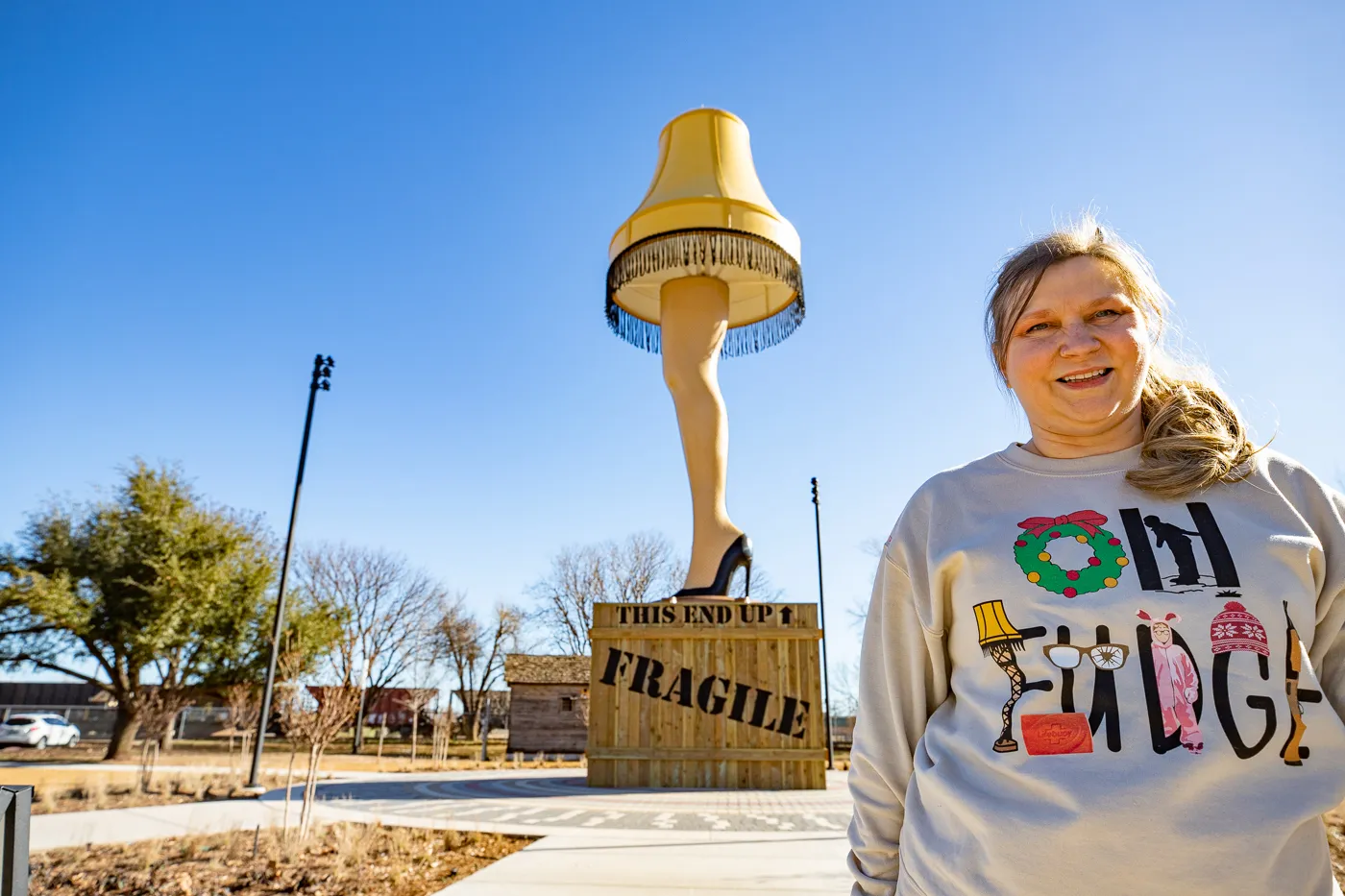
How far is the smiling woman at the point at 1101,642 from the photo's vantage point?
3.03ft

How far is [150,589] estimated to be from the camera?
62.8ft

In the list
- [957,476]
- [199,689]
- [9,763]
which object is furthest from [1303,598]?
[199,689]

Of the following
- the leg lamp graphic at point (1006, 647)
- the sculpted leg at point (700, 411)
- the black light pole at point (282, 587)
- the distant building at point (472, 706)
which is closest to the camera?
the leg lamp graphic at point (1006, 647)

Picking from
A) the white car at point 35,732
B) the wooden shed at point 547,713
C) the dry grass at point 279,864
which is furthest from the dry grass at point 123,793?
the white car at point 35,732

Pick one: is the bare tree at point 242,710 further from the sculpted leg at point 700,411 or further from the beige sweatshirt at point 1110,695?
the beige sweatshirt at point 1110,695

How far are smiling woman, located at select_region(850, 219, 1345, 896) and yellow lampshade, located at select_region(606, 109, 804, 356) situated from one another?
6.71 m

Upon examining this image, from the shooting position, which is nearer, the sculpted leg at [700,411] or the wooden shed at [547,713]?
the sculpted leg at [700,411]

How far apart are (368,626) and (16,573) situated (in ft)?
41.9

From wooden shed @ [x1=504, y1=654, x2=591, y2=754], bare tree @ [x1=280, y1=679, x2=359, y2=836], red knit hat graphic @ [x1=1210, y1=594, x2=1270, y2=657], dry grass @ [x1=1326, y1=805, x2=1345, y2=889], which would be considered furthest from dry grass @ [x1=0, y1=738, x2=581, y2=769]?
red knit hat graphic @ [x1=1210, y1=594, x2=1270, y2=657]

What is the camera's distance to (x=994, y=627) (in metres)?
1.10

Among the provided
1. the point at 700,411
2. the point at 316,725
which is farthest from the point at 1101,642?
the point at 700,411

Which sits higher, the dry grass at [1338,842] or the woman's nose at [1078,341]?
the woman's nose at [1078,341]

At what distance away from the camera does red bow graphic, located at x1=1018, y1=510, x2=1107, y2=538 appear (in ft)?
3.65

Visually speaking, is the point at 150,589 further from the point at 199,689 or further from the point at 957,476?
the point at 957,476
